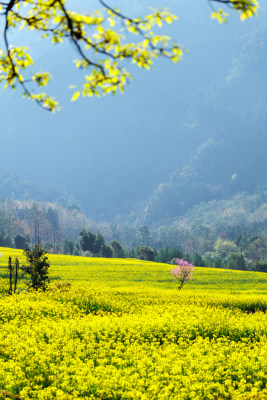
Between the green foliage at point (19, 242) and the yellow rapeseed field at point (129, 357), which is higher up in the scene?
the green foliage at point (19, 242)

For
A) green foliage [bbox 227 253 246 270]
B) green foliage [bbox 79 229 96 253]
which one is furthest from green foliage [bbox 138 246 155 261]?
green foliage [bbox 227 253 246 270]

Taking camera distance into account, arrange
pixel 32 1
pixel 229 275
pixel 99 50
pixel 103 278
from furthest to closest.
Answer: pixel 229 275, pixel 103 278, pixel 32 1, pixel 99 50

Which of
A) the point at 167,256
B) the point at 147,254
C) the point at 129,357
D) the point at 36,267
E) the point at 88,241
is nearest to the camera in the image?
the point at 129,357

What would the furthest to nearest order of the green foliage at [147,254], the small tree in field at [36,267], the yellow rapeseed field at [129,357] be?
the green foliage at [147,254] < the small tree in field at [36,267] < the yellow rapeseed field at [129,357]

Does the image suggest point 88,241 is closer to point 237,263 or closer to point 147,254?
point 147,254

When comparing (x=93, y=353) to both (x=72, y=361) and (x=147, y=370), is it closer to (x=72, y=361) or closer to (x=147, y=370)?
(x=72, y=361)

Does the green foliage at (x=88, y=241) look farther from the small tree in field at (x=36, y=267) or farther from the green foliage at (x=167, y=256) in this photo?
the small tree in field at (x=36, y=267)

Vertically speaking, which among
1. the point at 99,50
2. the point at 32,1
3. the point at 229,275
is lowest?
the point at 229,275

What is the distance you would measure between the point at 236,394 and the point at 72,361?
4997mm

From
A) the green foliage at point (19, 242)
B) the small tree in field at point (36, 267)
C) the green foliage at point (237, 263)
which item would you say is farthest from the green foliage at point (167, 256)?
the small tree in field at point (36, 267)

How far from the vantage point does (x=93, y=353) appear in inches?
511

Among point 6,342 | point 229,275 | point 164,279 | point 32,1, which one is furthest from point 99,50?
point 229,275

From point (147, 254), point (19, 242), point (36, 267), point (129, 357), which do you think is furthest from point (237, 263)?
point (129, 357)

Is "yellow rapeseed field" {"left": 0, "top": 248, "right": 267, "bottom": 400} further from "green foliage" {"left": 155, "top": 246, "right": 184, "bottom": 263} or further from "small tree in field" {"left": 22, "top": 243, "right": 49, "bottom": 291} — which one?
"green foliage" {"left": 155, "top": 246, "right": 184, "bottom": 263}
